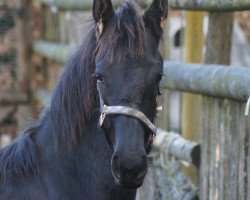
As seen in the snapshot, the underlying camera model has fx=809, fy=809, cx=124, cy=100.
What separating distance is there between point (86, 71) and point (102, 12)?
1.05 feet

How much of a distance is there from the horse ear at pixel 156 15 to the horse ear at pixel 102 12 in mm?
183

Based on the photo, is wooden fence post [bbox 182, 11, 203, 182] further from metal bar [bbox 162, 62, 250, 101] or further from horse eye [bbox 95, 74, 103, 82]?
Result: horse eye [bbox 95, 74, 103, 82]

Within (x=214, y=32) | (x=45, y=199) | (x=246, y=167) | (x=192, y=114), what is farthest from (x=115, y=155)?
(x=192, y=114)

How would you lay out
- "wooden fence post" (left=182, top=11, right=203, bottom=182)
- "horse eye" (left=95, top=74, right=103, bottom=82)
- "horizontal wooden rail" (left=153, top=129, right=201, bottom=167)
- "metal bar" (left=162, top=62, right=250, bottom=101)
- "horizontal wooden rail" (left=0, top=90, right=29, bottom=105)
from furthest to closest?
"horizontal wooden rail" (left=0, top=90, right=29, bottom=105) < "wooden fence post" (left=182, top=11, right=203, bottom=182) < "horizontal wooden rail" (left=153, top=129, right=201, bottom=167) < "metal bar" (left=162, top=62, right=250, bottom=101) < "horse eye" (left=95, top=74, right=103, bottom=82)

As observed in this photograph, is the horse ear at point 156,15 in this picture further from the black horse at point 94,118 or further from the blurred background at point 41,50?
the blurred background at point 41,50

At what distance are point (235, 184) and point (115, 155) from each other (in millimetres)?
1268

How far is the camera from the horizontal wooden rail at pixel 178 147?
17.2 ft

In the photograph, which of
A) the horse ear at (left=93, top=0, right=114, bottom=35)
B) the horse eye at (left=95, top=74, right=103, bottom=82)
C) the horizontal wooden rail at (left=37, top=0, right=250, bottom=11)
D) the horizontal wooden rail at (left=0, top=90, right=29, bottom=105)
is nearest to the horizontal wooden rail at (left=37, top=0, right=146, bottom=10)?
the horizontal wooden rail at (left=37, top=0, right=250, bottom=11)

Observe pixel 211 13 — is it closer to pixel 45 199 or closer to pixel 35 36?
pixel 45 199

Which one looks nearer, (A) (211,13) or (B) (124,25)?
(B) (124,25)

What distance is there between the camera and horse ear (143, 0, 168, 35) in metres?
4.04

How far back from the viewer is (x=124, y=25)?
3.92 m

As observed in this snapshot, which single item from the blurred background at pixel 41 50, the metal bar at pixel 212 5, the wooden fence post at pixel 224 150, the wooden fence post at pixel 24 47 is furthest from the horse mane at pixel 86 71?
the wooden fence post at pixel 24 47

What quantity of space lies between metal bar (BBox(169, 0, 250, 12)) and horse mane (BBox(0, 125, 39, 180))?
1.35m
